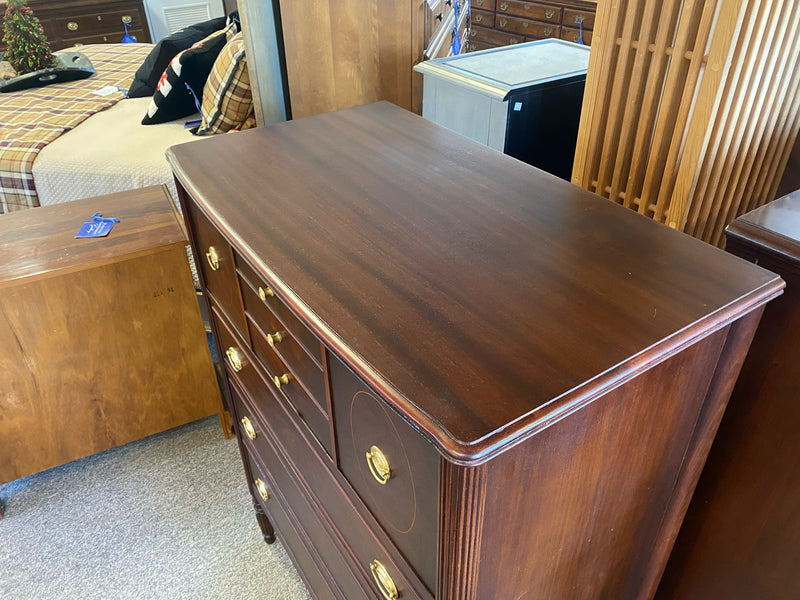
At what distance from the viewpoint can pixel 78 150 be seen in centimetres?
241

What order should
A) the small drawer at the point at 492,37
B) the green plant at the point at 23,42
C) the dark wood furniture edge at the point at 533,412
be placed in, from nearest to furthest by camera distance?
the dark wood furniture edge at the point at 533,412 < the green plant at the point at 23,42 < the small drawer at the point at 492,37

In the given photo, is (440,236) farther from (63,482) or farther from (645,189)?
(63,482)

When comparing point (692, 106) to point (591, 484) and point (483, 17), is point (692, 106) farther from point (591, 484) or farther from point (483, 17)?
point (483, 17)

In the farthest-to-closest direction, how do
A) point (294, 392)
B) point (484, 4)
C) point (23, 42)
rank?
point (484, 4), point (23, 42), point (294, 392)

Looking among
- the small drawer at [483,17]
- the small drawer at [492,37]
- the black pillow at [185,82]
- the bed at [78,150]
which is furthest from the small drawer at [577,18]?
the bed at [78,150]

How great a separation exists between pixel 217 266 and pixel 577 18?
3.47 m

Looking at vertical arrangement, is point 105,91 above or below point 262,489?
above

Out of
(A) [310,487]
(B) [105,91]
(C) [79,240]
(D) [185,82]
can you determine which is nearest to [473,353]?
(A) [310,487]

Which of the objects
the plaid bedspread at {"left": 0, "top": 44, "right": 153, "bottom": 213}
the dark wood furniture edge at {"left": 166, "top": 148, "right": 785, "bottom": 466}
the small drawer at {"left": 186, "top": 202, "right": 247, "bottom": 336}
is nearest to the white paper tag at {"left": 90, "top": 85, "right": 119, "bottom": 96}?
the plaid bedspread at {"left": 0, "top": 44, "right": 153, "bottom": 213}

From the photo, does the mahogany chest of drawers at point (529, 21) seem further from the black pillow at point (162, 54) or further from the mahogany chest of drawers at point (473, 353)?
the mahogany chest of drawers at point (473, 353)

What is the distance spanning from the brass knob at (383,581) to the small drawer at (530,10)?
388 cm

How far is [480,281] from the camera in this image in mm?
688

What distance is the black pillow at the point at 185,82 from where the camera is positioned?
7.95 feet

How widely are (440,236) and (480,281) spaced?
116mm
